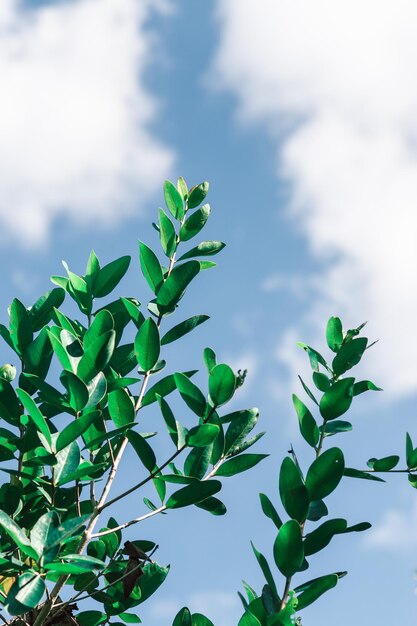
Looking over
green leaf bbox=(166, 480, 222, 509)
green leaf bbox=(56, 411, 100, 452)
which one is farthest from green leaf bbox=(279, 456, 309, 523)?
green leaf bbox=(56, 411, 100, 452)

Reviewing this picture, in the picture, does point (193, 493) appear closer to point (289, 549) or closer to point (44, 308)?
point (289, 549)

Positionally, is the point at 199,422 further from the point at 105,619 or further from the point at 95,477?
the point at 105,619

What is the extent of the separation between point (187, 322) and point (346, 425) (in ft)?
1.53

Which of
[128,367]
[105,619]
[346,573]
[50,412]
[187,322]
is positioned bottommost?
[105,619]

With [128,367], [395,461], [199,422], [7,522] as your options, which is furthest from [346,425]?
[7,522]

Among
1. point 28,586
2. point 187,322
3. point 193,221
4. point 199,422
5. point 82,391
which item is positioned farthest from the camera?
point 193,221

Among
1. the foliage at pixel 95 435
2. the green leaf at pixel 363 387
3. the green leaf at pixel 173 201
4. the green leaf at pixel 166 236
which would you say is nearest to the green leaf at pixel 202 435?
the foliage at pixel 95 435

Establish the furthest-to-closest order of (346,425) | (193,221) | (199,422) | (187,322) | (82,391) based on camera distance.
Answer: (193,221), (187,322), (346,425), (199,422), (82,391)

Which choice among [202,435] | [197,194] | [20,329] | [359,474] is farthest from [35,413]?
[197,194]

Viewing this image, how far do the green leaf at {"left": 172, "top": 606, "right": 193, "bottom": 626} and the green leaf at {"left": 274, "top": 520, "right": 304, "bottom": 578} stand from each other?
0.24 meters

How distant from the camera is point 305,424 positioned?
1.78 meters

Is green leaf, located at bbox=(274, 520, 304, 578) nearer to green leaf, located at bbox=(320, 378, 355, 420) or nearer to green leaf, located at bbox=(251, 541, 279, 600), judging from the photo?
green leaf, located at bbox=(251, 541, 279, 600)

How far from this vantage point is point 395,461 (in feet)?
6.35

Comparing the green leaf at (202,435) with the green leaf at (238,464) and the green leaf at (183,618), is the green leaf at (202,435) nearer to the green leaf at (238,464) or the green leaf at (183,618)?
the green leaf at (238,464)
